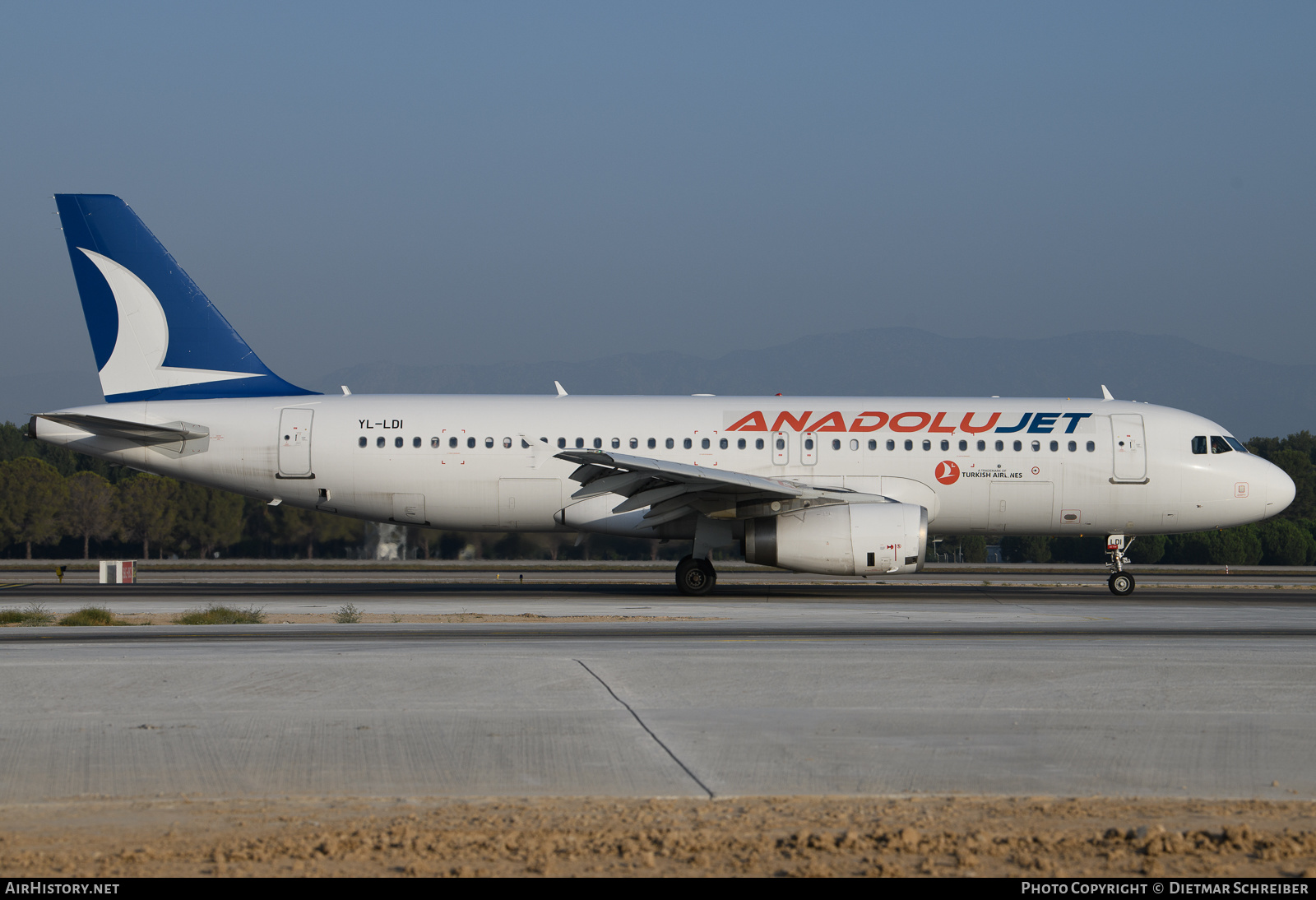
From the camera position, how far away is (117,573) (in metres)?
27.9

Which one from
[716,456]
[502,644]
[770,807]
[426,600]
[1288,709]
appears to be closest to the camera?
[770,807]

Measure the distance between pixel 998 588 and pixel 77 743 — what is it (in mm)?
22256

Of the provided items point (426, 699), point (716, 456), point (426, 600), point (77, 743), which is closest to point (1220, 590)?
point (716, 456)

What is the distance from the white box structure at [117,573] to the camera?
27.6m

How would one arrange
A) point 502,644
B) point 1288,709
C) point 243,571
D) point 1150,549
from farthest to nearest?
point 1150,549 → point 243,571 → point 502,644 → point 1288,709

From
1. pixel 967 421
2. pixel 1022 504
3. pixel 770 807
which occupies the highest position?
pixel 967 421

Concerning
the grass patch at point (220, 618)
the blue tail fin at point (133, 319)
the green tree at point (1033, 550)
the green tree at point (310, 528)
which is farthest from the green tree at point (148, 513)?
the green tree at point (1033, 550)

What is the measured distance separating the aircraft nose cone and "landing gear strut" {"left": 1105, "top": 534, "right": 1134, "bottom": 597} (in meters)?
2.92

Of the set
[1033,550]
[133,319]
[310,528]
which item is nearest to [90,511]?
[310,528]

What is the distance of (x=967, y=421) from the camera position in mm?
23375

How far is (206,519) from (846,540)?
1480 inches

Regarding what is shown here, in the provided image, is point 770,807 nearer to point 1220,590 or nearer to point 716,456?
point 716,456

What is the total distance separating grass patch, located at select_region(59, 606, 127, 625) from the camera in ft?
54.7

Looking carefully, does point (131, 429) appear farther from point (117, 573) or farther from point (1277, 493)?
point (1277, 493)
